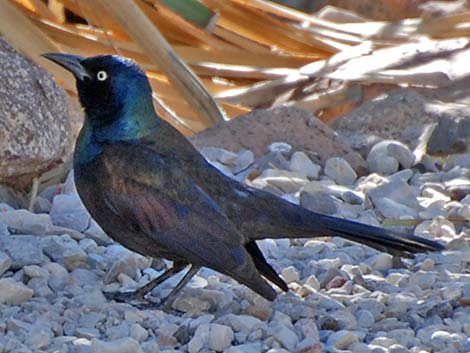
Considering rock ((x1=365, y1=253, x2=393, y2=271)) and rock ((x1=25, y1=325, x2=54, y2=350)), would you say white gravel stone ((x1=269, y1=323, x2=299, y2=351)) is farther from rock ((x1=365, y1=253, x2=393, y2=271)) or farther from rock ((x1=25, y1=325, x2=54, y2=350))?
rock ((x1=365, y1=253, x2=393, y2=271))

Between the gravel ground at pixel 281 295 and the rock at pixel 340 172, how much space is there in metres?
0.09

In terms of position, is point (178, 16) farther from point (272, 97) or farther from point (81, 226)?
point (81, 226)

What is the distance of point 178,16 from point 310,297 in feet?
10.5

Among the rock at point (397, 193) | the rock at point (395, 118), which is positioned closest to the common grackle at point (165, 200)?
the rock at point (397, 193)

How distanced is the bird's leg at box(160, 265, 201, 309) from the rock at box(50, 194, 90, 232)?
0.77 meters

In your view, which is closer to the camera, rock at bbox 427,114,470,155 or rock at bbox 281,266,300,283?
rock at bbox 281,266,300,283

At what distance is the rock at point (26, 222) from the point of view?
5422mm

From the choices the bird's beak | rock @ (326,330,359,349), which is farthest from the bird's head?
rock @ (326,330,359,349)

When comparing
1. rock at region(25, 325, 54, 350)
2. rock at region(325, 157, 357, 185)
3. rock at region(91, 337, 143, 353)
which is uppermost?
rock at region(91, 337, 143, 353)

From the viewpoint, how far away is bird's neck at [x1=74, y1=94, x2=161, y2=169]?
498cm

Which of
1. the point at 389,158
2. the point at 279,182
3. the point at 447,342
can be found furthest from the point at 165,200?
the point at 389,158

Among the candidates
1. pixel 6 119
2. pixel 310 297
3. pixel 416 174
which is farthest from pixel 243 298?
pixel 416 174

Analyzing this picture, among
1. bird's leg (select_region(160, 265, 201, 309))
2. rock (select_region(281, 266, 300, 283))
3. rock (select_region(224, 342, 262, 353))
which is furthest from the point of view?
rock (select_region(281, 266, 300, 283))

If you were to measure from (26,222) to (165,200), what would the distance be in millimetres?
780
